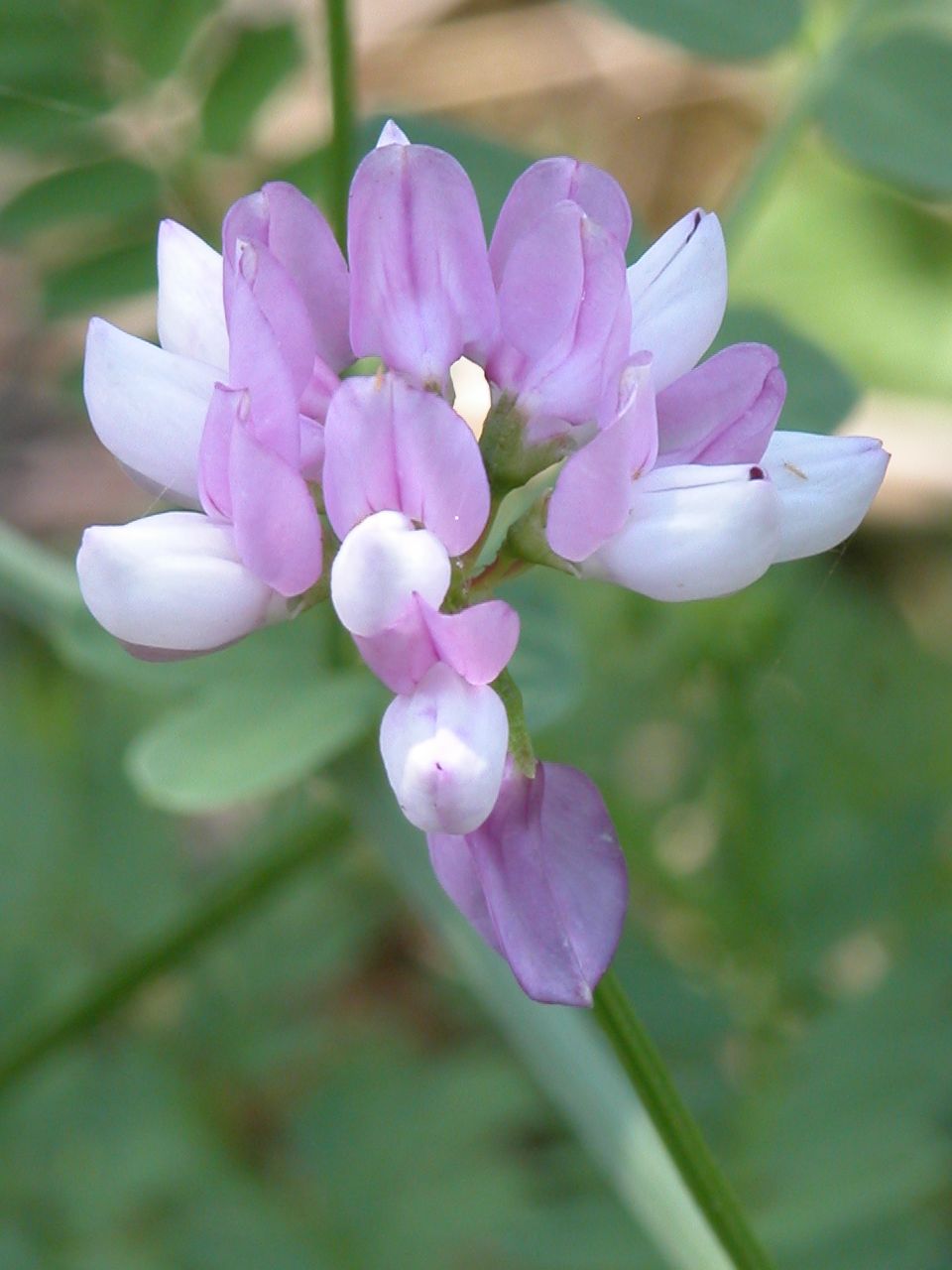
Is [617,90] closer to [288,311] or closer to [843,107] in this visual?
[843,107]

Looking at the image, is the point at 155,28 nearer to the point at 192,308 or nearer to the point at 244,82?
the point at 244,82

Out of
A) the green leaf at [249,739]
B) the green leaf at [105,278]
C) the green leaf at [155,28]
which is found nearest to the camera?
the green leaf at [249,739]

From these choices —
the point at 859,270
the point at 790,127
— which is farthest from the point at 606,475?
the point at 859,270

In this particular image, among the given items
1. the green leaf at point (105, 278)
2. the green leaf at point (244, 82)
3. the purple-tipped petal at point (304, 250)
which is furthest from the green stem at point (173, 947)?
the purple-tipped petal at point (304, 250)

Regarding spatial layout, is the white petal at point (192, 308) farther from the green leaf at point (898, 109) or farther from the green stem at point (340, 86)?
the green leaf at point (898, 109)

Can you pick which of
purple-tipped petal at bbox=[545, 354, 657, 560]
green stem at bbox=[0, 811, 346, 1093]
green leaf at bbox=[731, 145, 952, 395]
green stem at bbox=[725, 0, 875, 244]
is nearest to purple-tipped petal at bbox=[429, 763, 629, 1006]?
purple-tipped petal at bbox=[545, 354, 657, 560]
